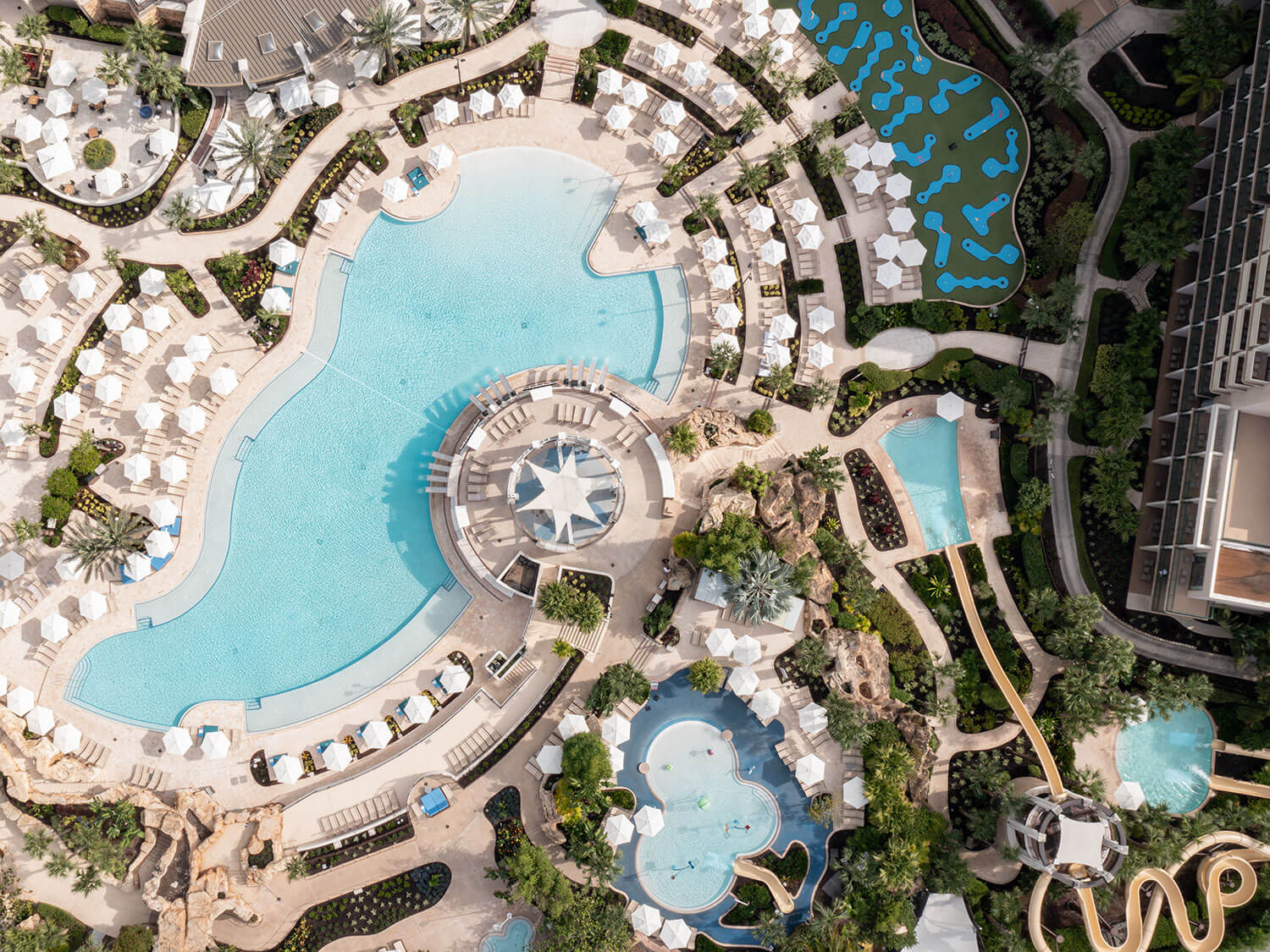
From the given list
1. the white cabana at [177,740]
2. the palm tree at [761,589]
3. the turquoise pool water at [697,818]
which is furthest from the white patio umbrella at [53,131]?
the turquoise pool water at [697,818]

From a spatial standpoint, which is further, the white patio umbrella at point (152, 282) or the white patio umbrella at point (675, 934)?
the white patio umbrella at point (152, 282)

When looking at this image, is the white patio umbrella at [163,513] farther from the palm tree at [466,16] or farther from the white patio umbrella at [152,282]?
the palm tree at [466,16]

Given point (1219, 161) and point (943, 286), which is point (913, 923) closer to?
point (943, 286)

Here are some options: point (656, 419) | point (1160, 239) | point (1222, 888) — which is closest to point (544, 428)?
point (656, 419)

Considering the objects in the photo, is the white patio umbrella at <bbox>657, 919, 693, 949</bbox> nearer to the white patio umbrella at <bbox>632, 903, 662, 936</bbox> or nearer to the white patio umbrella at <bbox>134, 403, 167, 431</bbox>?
the white patio umbrella at <bbox>632, 903, 662, 936</bbox>

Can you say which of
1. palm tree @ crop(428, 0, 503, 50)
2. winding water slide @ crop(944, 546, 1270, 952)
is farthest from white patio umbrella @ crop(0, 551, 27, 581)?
winding water slide @ crop(944, 546, 1270, 952)

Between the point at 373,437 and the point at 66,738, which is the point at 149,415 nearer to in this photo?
the point at 373,437
